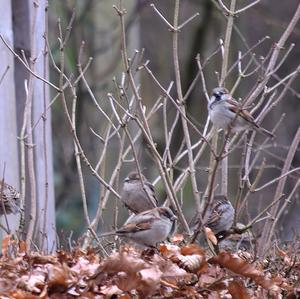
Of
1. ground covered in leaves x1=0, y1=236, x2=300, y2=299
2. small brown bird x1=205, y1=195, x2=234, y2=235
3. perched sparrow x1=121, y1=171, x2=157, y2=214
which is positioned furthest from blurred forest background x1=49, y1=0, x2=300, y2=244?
ground covered in leaves x1=0, y1=236, x2=300, y2=299

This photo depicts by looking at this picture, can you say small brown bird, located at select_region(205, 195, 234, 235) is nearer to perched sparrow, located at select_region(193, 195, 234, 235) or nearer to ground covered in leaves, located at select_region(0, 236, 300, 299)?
perched sparrow, located at select_region(193, 195, 234, 235)

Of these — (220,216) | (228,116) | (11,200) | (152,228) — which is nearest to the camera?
(152,228)

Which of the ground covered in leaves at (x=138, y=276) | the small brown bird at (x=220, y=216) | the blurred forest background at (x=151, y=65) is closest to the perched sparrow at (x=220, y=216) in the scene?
the small brown bird at (x=220, y=216)

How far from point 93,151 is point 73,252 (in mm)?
7750

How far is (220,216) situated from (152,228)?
0.57 meters

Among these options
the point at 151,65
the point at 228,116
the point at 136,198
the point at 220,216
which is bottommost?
the point at 151,65

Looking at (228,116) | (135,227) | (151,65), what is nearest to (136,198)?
(228,116)

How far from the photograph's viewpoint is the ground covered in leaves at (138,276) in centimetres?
376

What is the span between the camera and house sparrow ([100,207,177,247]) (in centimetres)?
538

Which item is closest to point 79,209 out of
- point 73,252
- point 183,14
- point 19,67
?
point 183,14

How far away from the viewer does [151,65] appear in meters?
16.0

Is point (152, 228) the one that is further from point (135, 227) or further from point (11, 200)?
point (11, 200)

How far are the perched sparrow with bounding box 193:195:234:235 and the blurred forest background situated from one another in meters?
3.83

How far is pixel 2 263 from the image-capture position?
156 inches
